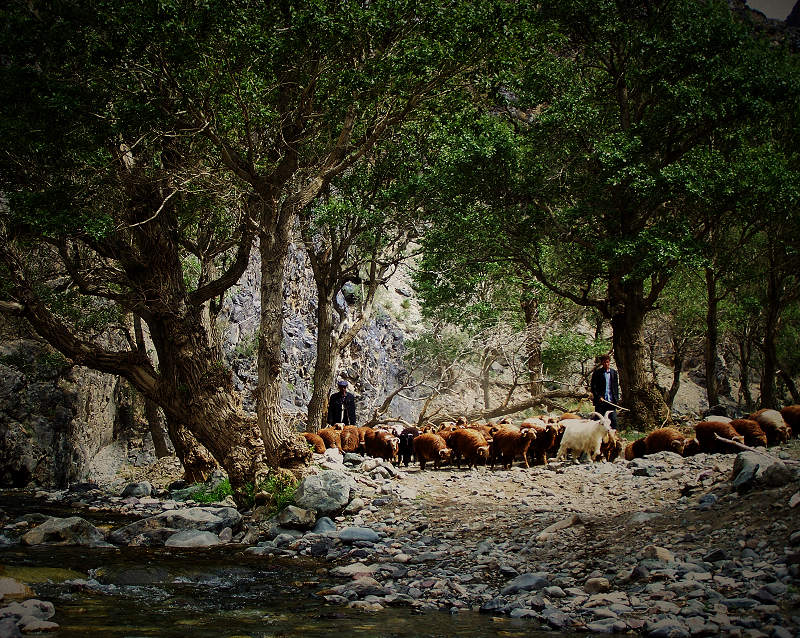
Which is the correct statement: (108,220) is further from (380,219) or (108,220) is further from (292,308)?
(292,308)

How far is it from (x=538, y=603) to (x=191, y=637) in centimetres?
284

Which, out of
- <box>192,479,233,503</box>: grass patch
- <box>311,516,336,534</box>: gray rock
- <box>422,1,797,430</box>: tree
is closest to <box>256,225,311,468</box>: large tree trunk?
<box>311,516,336,534</box>: gray rock

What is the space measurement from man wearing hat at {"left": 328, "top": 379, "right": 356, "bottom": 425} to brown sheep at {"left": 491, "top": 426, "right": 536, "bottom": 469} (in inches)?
192

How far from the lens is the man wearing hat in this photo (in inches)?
688

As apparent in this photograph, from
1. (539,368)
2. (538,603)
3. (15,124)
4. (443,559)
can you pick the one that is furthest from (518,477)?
(539,368)

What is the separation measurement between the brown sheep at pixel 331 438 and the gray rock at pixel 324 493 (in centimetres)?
534

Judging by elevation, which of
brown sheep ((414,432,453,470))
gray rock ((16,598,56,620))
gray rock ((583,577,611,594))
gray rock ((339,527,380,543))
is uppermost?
brown sheep ((414,432,453,470))

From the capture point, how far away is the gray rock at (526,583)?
5605 millimetres

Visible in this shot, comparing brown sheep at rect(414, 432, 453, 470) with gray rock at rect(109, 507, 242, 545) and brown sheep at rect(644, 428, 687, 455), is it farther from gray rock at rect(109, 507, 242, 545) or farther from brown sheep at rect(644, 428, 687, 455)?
gray rock at rect(109, 507, 242, 545)

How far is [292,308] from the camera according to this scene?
3036cm

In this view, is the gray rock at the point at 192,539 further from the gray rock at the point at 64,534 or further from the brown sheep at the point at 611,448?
the brown sheep at the point at 611,448

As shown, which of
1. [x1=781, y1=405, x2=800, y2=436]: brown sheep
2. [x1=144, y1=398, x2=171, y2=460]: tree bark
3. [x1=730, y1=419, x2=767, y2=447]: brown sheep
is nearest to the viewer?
[x1=730, y1=419, x2=767, y2=447]: brown sheep

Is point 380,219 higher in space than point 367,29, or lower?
lower

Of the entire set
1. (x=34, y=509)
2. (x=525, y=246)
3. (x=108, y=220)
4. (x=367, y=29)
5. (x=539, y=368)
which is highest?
(x=367, y=29)
